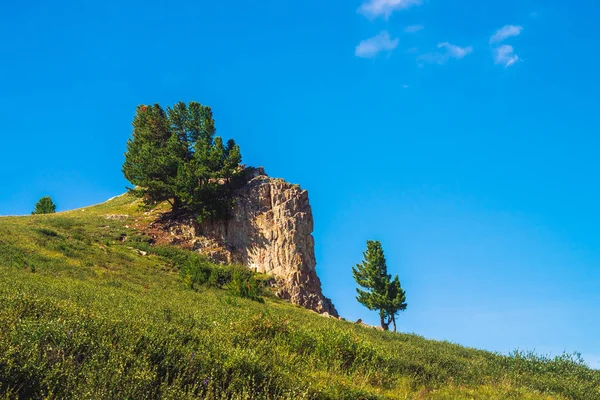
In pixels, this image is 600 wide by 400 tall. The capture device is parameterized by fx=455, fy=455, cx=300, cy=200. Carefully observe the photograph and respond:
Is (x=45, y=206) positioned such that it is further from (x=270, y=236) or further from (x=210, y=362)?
(x=210, y=362)

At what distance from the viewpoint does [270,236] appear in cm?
5022

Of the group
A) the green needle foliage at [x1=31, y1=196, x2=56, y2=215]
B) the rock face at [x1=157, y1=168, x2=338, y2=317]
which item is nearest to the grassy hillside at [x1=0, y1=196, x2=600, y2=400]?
the rock face at [x1=157, y1=168, x2=338, y2=317]

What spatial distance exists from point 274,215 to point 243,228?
375 centimetres

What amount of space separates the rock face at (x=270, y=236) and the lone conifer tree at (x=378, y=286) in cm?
448

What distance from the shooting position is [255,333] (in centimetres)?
1279

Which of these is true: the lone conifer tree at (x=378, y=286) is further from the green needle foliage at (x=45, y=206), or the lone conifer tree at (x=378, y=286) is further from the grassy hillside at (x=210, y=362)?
the green needle foliage at (x=45, y=206)

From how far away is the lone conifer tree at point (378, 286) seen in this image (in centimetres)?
5094

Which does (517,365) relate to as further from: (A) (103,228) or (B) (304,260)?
(A) (103,228)

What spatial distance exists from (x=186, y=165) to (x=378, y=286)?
85.4 feet

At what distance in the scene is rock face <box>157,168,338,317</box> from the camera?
158 ft

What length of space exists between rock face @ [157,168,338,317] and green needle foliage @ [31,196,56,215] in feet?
126

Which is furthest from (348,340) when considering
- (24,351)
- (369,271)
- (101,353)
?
(369,271)

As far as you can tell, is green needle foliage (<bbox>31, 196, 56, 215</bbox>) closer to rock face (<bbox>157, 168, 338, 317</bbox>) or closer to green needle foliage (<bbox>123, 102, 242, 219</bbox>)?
green needle foliage (<bbox>123, 102, 242, 219</bbox>)

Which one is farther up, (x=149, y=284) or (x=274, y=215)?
(x=274, y=215)
